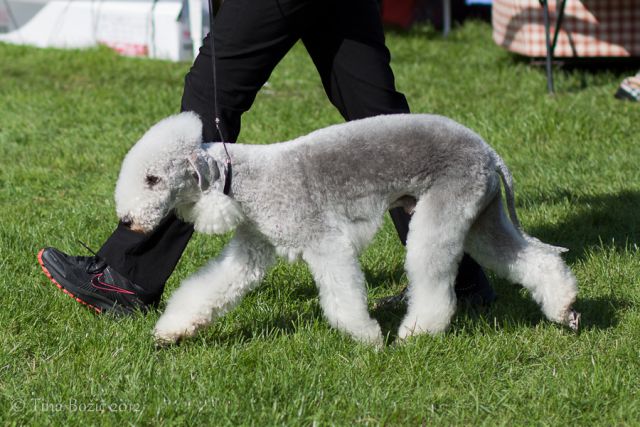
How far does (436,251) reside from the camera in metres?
3.49

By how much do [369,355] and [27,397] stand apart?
117 cm

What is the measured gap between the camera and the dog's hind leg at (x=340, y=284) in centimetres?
339

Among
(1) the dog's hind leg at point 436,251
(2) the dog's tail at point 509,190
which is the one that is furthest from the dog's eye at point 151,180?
(2) the dog's tail at point 509,190

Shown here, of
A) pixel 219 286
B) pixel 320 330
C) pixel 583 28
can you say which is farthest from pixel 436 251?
pixel 583 28

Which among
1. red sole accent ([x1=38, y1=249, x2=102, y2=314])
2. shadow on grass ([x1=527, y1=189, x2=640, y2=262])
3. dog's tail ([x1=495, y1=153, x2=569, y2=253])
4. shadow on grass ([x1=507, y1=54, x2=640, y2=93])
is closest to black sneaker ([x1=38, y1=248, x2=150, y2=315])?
red sole accent ([x1=38, y1=249, x2=102, y2=314])

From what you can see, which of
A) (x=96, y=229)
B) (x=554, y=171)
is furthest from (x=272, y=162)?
(x=554, y=171)

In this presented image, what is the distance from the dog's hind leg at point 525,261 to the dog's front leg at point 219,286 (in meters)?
0.84

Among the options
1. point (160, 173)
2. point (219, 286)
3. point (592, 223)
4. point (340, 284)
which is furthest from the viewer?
point (592, 223)

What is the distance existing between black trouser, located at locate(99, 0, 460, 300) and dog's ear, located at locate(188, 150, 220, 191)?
436 millimetres

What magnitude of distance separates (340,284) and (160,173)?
735 millimetres

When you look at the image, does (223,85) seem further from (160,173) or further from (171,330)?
(171,330)

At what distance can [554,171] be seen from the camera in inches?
234

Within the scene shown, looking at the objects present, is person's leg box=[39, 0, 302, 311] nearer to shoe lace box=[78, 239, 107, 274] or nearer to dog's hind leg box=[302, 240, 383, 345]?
shoe lace box=[78, 239, 107, 274]

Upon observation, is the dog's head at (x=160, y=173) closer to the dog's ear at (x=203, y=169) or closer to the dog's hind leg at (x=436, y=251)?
the dog's ear at (x=203, y=169)
